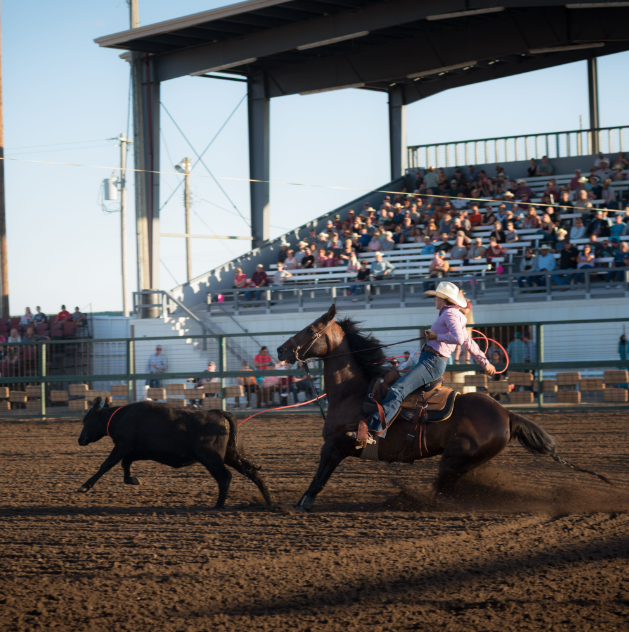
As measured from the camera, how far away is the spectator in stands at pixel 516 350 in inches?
583

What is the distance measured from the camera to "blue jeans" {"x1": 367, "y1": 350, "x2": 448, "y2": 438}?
22.4ft

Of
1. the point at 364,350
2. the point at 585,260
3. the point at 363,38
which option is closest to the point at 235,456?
the point at 364,350

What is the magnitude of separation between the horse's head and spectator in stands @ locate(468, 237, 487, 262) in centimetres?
1384

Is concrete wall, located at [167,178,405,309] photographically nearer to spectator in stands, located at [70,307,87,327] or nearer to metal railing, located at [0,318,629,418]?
spectator in stands, located at [70,307,87,327]

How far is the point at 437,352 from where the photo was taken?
23.0 ft

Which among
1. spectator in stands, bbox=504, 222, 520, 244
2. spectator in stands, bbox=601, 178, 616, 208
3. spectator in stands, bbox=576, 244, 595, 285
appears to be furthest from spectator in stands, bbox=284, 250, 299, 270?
spectator in stands, bbox=601, 178, 616, 208

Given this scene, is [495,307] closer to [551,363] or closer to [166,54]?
[551,363]

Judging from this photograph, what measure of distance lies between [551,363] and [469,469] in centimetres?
817

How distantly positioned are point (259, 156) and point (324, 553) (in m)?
23.5

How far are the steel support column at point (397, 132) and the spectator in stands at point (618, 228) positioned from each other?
39.4ft

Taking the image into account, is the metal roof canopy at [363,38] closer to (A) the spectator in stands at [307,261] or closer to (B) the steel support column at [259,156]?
(B) the steel support column at [259,156]

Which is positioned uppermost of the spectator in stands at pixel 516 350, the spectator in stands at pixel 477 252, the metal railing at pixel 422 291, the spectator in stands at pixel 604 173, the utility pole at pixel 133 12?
the utility pole at pixel 133 12

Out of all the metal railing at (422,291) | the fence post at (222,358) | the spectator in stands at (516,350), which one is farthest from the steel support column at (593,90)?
the fence post at (222,358)

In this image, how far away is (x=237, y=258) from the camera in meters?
25.5
